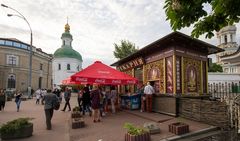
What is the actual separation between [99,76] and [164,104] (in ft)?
13.5

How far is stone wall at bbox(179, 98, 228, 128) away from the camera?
9227 mm

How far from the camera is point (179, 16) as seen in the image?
13.2 ft

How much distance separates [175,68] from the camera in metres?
12.8

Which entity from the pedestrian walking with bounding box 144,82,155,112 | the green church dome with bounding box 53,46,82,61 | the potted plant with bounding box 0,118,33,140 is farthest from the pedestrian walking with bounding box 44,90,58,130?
the green church dome with bounding box 53,46,82,61

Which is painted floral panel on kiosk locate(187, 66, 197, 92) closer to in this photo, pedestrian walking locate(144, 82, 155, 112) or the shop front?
the shop front

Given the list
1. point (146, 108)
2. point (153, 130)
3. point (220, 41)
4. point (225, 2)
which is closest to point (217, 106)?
point (153, 130)

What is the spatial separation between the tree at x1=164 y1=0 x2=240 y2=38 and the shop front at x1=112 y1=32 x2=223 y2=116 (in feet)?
24.9

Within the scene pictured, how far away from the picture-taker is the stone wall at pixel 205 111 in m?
9.23

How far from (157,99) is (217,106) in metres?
5.02

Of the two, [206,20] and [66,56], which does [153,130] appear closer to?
[206,20]

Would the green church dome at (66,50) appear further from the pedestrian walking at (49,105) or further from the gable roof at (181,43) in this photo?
the pedestrian walking at (49,105)

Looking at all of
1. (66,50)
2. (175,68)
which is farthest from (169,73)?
(66,50)

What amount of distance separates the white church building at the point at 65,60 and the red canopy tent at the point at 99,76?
174ft

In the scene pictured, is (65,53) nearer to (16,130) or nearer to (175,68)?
(175,68)
